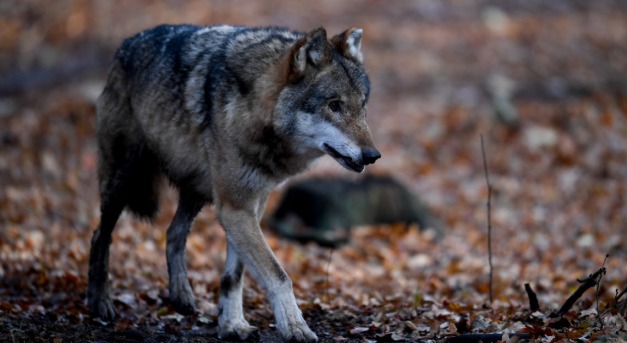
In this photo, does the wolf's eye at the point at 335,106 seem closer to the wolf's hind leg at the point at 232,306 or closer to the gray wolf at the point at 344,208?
the wolf's hind leg at the point at 232,306

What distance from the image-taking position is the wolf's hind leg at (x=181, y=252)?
7027mm

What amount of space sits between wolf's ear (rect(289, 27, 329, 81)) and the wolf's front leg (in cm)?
117

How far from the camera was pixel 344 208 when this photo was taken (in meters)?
11.5

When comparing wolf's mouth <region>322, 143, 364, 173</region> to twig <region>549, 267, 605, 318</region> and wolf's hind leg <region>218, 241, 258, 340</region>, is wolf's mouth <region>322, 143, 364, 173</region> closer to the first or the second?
wolf's hind leg <region>218, 241, 258, 340</region>

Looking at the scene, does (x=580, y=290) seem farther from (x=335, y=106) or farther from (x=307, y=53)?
(x=307, y=53)

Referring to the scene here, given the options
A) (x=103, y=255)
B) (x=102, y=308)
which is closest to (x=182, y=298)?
(x=102, y=308)

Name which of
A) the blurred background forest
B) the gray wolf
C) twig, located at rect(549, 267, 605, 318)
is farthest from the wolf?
the gray wolf

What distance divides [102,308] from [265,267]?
6.86ft

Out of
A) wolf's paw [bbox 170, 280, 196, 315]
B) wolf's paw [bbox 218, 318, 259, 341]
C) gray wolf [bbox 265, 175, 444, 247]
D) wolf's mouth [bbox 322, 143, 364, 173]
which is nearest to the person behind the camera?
wolf's mouth [bbox 322, 143, 364, 173]

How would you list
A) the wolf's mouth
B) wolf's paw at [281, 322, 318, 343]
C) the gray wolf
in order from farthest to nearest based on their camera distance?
1. the gray wolf
2. the wolf's mouth
3. wolf's paw at [281, 322, 318, 343]

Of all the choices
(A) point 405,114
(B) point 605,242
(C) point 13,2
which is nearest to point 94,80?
(C) point 13,2

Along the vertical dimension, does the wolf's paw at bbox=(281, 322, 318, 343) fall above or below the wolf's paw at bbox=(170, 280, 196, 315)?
above

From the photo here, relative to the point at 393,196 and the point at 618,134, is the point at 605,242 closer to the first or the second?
the point at 393,196

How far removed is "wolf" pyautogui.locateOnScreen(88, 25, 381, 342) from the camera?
568cm
